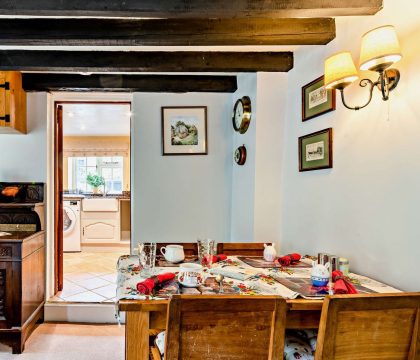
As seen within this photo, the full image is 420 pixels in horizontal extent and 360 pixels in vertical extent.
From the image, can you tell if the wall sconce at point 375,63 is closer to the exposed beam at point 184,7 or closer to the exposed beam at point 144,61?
the exposed beam at point 184,7

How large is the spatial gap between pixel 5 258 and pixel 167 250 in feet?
4.76

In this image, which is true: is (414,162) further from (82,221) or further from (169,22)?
(82,221)

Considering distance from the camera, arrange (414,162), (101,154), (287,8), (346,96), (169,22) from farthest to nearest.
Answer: (101,154)
(169,22)
(346,96)
(287,8)
(414,162)

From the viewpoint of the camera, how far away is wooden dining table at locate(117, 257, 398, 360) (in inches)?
45.8

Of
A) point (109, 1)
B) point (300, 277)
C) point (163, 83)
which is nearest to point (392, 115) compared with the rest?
point (300, 277)

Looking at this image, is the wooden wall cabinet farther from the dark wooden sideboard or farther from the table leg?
the table leg

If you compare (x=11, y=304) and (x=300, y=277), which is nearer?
(x=300, y=277)

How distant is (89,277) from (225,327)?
3.39 m

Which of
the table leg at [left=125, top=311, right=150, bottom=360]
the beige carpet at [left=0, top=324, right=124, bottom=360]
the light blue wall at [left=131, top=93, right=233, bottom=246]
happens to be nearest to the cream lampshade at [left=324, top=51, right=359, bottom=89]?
the table leg at [left=125, top=311, right=150, bottom=360]

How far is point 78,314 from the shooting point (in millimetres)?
2934

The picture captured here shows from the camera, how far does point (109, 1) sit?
149 centimetres

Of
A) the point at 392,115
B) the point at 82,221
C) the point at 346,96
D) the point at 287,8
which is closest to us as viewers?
the point at 392,115

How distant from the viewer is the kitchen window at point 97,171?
7.01 metres

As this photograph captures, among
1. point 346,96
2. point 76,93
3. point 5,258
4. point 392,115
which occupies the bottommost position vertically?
point 5,258
